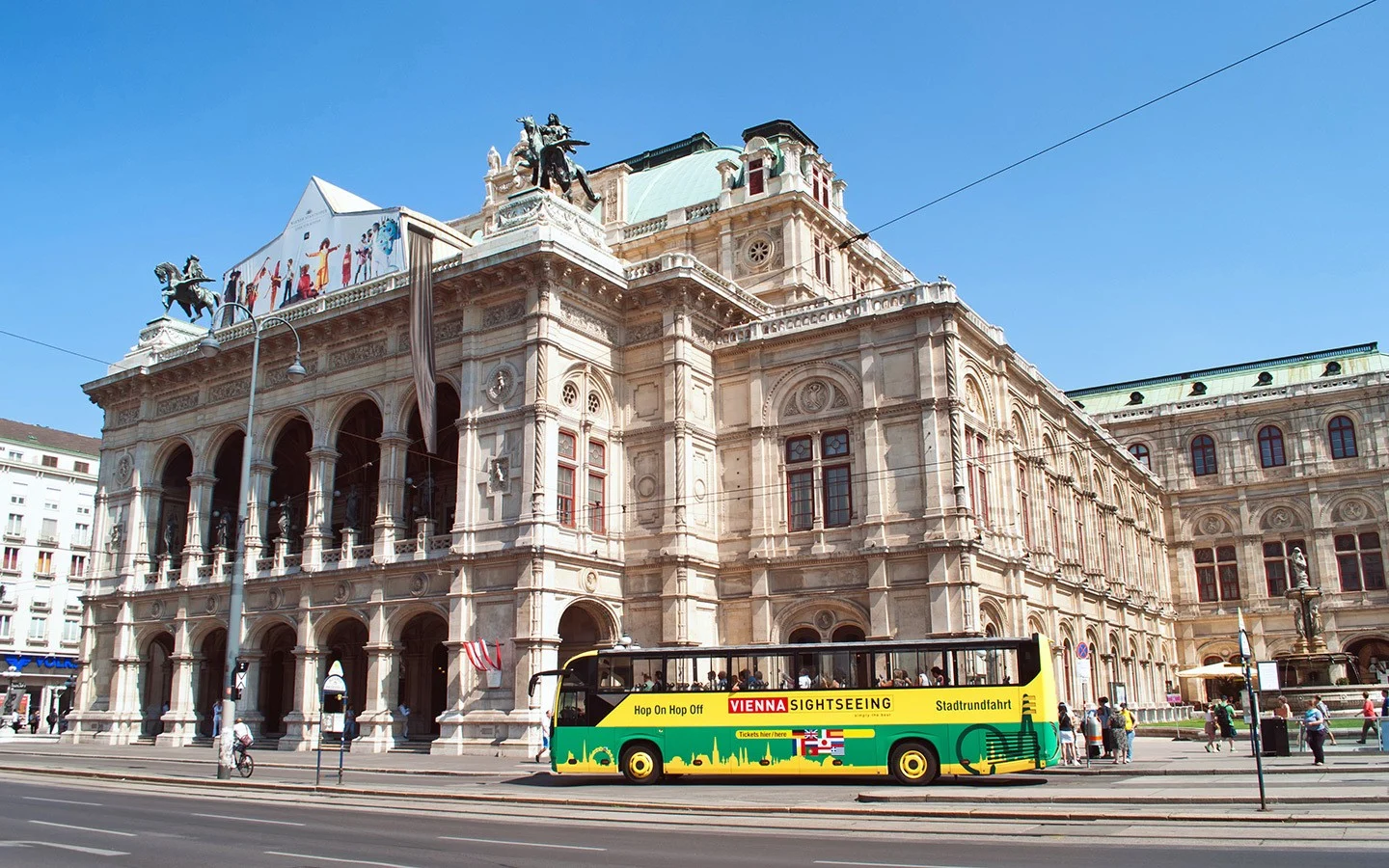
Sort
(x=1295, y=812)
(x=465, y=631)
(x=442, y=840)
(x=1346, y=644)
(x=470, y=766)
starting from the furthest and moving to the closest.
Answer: (x=1346, y=644)
(x=465, y=631)
(x=470, y=766)
(x=1295, y=812)
(x=442, y=840)

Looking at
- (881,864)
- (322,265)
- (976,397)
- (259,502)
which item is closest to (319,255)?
(322,265)

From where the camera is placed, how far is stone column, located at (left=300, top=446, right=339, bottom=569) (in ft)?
133

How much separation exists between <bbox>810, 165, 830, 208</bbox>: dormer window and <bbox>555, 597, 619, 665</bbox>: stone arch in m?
20.8

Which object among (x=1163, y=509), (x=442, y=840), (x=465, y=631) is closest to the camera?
(x=442, y=840)

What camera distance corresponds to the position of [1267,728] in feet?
87.3

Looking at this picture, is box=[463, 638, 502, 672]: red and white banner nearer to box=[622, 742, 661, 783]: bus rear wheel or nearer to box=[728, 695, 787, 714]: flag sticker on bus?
box=[622, 742, 661, 783]: bus rear wheel

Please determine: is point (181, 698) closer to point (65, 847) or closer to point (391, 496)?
point (391, 496)

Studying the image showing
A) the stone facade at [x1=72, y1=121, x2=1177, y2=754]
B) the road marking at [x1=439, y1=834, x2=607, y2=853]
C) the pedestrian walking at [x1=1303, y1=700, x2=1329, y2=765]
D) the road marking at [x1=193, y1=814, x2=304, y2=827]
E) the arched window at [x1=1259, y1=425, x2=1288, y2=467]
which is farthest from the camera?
the arched window at [x1=1259, y1=425, x2=1288, y2=467]

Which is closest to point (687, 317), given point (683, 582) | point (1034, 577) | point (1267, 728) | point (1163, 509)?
point (683, 582)

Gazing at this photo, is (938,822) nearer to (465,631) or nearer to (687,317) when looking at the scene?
(465,631)

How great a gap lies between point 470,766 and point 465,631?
6103mm

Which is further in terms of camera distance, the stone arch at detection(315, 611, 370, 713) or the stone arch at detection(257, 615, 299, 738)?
the stone arch at detection(315, 611, 370, 713)

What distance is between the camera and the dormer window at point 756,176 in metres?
47.4

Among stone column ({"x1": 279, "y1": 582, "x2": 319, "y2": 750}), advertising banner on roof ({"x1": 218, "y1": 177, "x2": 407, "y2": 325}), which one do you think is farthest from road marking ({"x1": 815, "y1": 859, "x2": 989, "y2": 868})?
advertising banner on roof ({"x1": 218, "y1": 177, "x2": 407, "y2": 325})
